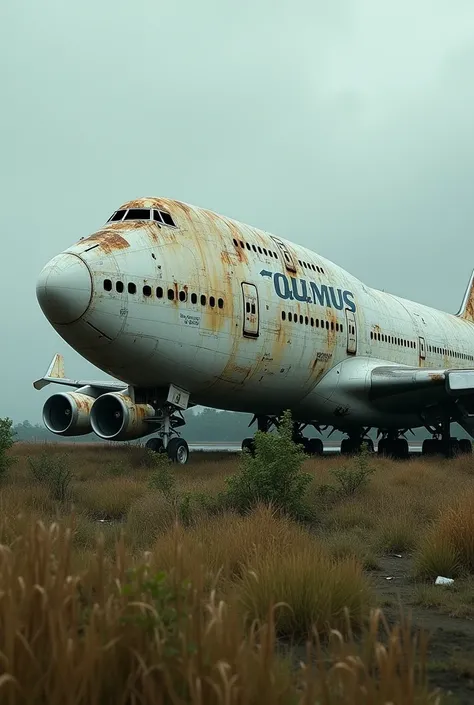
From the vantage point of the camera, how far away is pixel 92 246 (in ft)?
40.9

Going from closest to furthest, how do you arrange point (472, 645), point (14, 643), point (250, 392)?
point (14, 643)
point (472, 645)
point (250, 392)

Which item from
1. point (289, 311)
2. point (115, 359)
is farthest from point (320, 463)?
point (115, 359)

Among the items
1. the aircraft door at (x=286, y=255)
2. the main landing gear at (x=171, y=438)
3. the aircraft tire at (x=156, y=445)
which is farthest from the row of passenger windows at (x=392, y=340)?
the aircraft tire at (x=156, y=445)

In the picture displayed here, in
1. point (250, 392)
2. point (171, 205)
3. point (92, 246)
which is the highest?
point (171, 205)

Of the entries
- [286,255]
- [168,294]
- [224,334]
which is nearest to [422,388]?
[286,255]

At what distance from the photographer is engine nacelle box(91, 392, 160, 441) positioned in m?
17.0

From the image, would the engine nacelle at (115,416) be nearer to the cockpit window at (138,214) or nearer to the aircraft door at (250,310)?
the aircraft door at (250,310)

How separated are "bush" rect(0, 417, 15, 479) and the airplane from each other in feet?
6.74

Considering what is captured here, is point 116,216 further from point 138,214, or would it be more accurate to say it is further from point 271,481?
point 271,481

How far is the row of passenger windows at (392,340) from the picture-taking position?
20.0 meters

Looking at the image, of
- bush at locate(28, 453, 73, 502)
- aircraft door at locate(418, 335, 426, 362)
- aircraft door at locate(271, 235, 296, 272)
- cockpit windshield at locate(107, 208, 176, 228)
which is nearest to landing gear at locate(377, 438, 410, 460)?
aircraft door at locate(418, 335, 426, 362)

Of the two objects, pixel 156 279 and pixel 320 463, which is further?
pixel 320 463

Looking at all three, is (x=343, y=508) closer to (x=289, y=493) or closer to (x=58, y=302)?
(x=289, y=493)

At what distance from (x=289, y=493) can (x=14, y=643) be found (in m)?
6.93
